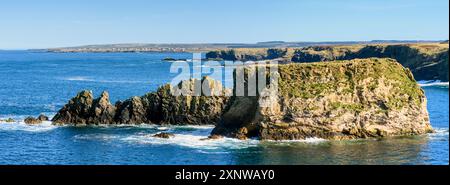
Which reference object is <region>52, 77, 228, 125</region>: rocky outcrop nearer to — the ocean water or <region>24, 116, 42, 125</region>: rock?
<region>24, 116, 42, 125</region>: rock

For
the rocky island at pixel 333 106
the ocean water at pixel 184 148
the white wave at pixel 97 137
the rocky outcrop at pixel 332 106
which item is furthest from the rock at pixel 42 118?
the rocky outcrop at pixel 332 106

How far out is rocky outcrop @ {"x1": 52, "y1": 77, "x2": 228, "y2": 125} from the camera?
86.5m

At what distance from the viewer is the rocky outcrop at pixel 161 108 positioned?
86500mm

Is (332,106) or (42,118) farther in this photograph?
(42,118)

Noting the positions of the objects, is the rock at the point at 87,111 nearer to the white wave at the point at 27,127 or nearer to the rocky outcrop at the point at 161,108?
the rocky outcrop at the point at 161,108

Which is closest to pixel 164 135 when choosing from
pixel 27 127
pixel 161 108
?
pixel 161 108

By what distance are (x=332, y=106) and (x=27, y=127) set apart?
4318 centimetres

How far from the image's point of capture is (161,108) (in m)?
88.2

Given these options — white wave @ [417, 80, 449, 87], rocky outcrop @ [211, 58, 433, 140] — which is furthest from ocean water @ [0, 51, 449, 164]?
white wave @ [417, 80, 449, 87]

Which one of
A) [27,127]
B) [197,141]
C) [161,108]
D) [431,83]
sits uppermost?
[161,108]

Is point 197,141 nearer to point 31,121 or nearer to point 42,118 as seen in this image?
point 31,121

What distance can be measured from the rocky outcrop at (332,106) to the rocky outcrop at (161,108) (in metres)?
9.15

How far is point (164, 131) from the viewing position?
79.2 metres
